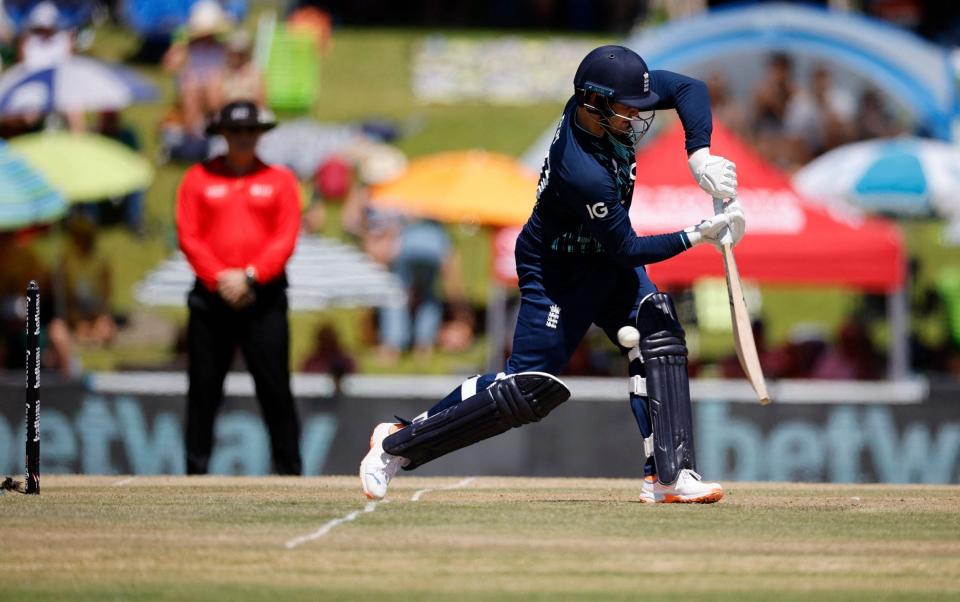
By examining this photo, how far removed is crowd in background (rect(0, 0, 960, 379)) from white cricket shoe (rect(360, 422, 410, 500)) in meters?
6.63

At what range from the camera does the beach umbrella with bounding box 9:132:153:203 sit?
1694cm

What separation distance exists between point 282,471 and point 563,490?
2.17 metres

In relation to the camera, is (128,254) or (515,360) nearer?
(515,360)

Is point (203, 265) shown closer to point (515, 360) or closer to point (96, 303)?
point (515, 360)

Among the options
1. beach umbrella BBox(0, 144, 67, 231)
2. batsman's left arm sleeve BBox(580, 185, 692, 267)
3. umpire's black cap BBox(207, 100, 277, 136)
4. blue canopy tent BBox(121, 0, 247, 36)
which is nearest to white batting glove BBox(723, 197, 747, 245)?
batsman's left arm sleeve BBox(580, 185, 692, 267)

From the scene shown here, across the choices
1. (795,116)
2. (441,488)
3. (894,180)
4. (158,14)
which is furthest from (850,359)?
(158,14)

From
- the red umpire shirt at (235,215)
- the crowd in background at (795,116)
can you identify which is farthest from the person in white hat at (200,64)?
the red umpire shirt at (235,215)

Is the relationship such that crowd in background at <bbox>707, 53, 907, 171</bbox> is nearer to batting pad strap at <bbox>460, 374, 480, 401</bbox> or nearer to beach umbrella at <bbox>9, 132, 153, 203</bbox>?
beach umbrella at <bbox>9, 132, 153, 203</bbox>

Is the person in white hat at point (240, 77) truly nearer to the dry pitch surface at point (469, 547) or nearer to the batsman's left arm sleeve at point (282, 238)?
the batsman's left arm sleeve at point (282, 238)

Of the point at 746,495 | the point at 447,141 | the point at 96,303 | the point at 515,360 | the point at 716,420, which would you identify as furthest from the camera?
the point at 447,141

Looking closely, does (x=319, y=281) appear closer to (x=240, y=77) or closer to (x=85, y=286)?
(x=85, y=286)

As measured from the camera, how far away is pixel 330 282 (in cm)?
1529

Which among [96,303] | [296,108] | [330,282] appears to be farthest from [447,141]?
[330,282]

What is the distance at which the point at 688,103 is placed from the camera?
7.94 metres
